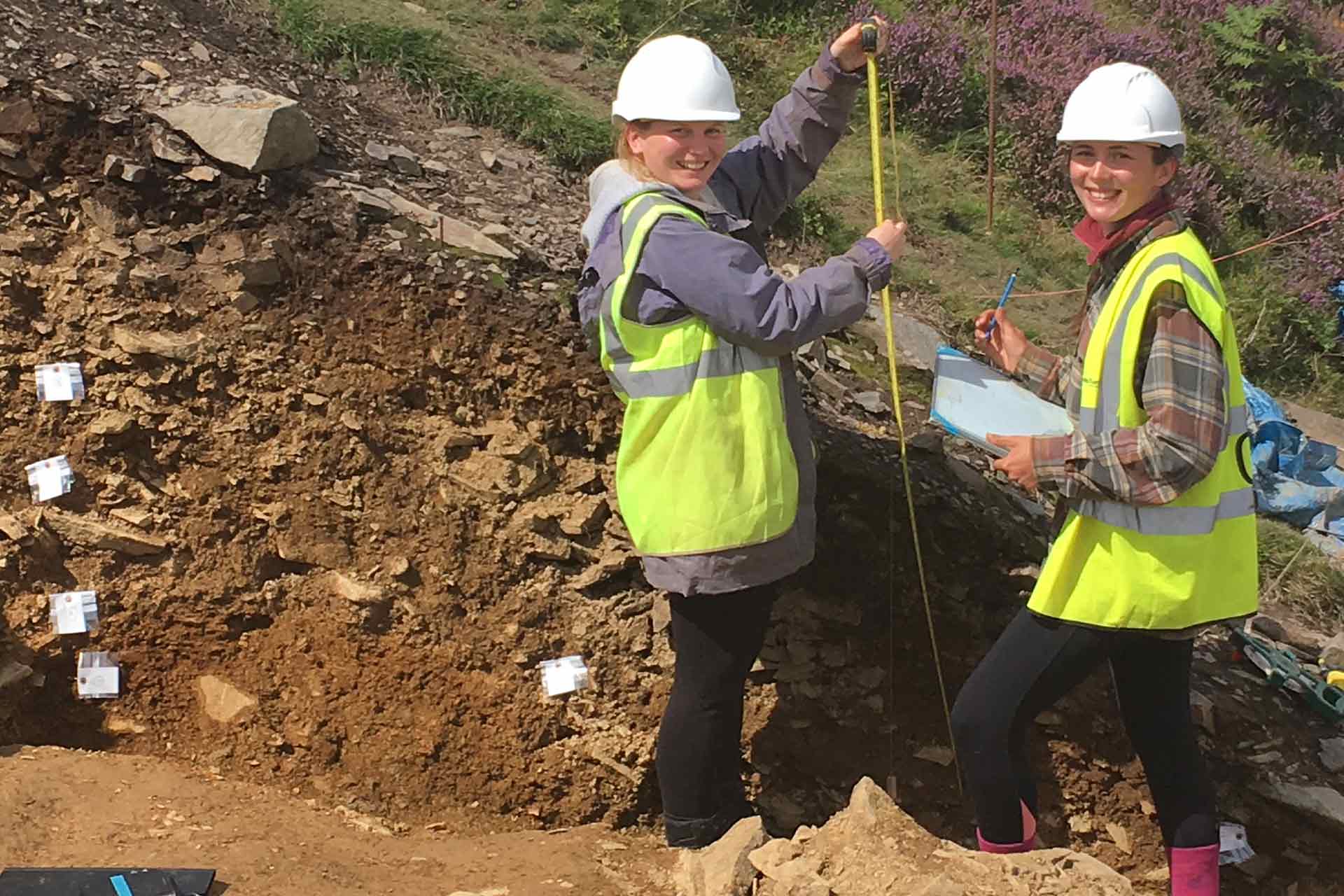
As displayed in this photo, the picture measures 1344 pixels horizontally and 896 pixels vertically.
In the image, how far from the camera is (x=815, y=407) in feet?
15.1

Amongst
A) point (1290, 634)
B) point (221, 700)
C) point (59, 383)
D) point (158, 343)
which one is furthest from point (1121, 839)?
point (59, 383)

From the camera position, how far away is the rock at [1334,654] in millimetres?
4641

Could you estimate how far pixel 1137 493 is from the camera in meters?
2.57

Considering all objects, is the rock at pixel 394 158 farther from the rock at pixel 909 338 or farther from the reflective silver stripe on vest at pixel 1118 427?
the reflective silver stripe on vest at pixel 1118 427

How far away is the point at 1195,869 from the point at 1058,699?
54 cm

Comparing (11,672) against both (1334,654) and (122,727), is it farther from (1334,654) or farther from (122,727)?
(1334,654)

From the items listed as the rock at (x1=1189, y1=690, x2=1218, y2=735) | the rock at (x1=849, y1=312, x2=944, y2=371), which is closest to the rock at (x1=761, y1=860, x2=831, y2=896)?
the rock at (x1=1189, y1=690, x2=1218, y2=735)

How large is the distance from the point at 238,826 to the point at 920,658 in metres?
2.25

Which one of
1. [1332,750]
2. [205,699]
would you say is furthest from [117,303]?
[1332,750]

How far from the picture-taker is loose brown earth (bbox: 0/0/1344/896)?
13.0ft

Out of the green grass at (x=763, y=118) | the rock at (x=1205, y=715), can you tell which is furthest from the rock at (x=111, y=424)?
the rock at (x=1205, y=715)

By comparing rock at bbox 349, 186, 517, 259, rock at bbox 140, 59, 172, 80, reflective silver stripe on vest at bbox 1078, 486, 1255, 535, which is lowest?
reflective silver stripe on vest at bbox 1078, 486, 1255, 535

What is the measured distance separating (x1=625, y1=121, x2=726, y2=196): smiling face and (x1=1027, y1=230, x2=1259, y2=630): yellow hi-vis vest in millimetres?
949

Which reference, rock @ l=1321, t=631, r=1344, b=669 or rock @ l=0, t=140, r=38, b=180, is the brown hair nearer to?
rock @ l=0, t=140, r=38, b=180
